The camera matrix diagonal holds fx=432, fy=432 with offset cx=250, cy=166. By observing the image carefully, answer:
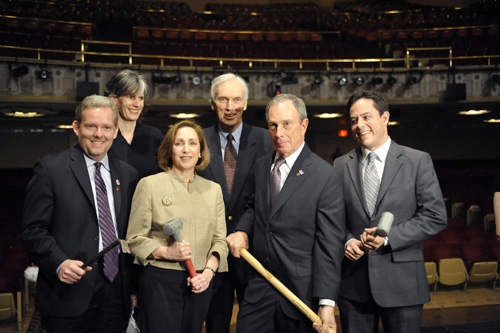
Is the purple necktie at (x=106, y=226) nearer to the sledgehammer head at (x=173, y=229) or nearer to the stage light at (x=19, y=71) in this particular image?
the sledgehammer head at (x=173, y=229)

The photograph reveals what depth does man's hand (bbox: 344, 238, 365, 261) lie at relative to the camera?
83.8 inches

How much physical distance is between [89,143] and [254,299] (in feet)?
3.78

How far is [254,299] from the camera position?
219cm

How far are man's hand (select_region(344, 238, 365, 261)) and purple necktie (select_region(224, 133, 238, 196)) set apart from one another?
85 cm

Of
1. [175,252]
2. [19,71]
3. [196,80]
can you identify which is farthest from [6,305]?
[196,80]

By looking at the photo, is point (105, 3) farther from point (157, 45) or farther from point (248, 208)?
point (248, 208)

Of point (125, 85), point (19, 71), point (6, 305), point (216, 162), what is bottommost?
point (6, 305)

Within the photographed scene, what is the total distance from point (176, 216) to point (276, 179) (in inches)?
21.7

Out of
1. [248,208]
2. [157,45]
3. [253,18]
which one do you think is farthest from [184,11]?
[248,208]

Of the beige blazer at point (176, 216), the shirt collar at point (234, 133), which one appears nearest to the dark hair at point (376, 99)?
the shirt collar at point (234, 133)

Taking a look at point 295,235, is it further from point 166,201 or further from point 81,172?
point 81,172

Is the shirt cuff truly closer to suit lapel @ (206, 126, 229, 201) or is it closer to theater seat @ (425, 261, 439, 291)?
suit lapel @ (206, 126, 229, 201)

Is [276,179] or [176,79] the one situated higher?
[176,79]

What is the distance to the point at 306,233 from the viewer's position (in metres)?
2.15
